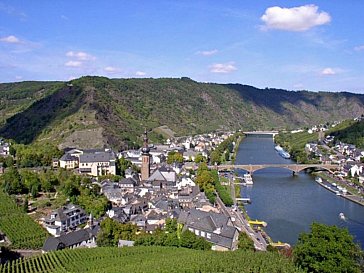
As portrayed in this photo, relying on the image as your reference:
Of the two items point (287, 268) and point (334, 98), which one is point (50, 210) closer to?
point (287, 268)

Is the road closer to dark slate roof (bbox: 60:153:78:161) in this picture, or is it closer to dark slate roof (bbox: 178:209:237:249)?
dark slate roof (bbox: 178:209:237:249)

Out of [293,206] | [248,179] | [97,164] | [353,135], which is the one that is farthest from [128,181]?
[353,135]

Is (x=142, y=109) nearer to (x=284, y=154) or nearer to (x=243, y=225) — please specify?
(x=284, y=154)

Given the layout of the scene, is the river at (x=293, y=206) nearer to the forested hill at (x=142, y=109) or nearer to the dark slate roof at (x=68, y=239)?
the dark slate roof at (x=68, y=239)

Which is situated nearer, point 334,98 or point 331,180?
point 331,180

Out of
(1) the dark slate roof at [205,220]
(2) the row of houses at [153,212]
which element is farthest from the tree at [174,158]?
(1) the dark slate roof at [205,220]

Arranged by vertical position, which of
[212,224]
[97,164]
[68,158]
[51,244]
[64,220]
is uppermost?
[68,158]

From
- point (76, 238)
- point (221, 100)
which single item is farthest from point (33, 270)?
point (221, 100)
